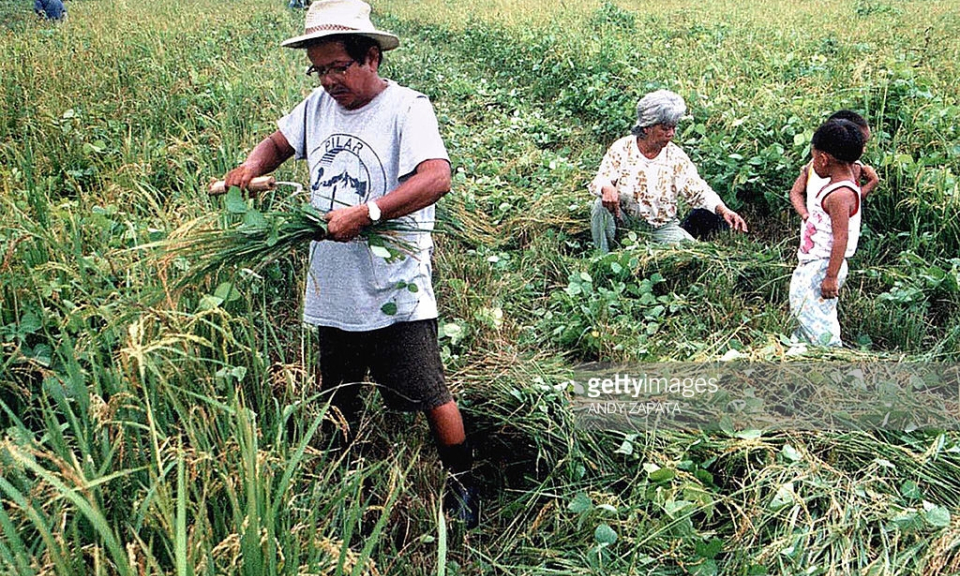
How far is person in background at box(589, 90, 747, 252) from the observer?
4039mm

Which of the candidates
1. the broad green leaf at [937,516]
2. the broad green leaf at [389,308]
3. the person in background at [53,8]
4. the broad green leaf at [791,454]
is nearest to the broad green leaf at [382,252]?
the broad green leaf at [389,308]

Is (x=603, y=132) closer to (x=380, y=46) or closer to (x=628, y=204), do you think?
(x=628, y=204)

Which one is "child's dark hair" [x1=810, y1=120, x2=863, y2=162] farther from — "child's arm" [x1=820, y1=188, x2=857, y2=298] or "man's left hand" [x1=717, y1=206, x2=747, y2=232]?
"man's left hand" [x1=717, y1=206, x2=747, y2=232]

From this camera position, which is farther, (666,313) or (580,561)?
(666,313)

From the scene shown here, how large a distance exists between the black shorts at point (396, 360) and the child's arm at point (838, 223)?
1.84 metres

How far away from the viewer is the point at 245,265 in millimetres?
2225

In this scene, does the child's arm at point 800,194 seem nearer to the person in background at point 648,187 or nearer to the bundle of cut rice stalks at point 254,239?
the person in background at point 648,187

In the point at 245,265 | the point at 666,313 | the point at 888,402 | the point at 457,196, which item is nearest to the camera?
the point at 245,265

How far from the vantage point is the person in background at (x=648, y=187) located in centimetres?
404

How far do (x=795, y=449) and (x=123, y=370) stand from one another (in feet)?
6.67

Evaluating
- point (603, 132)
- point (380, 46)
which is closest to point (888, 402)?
point (380, 46)

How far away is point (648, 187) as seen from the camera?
4.08m

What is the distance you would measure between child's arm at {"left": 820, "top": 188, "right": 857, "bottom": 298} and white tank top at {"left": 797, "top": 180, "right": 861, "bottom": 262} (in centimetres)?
3

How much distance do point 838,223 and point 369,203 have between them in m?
2.15
